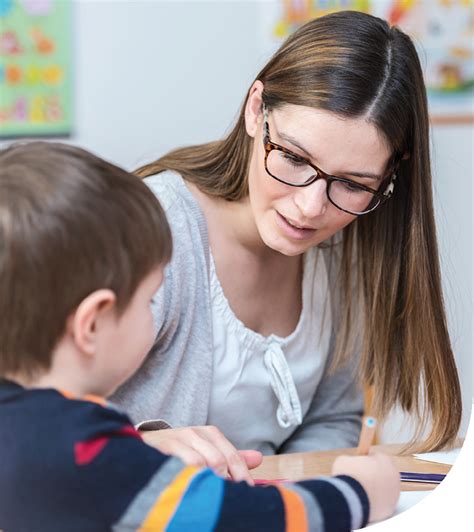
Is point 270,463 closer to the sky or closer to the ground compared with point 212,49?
closer to the ground

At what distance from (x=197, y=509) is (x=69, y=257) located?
222mm

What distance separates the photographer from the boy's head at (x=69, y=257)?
695mm

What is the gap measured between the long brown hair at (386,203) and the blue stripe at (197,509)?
0.63 m

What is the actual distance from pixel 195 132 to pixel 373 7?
2.22ft

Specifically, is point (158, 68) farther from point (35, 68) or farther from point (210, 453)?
point (210, 453)

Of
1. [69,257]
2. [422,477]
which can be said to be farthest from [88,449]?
[422,477]

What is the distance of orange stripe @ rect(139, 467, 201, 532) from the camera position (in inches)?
26.5

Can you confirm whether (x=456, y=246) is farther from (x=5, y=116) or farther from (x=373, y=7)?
(x=5, y=116)

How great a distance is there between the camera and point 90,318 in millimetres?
713

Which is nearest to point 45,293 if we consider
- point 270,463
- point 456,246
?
point 270,463

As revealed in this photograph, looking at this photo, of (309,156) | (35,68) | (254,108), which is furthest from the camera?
(35,68)

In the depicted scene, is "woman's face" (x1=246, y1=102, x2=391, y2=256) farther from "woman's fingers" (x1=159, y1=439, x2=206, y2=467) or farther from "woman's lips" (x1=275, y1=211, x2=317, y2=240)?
"woman's fingers" (x1=159, y1=439, x2=206, y2=467)

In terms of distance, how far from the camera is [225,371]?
1376 millimetres

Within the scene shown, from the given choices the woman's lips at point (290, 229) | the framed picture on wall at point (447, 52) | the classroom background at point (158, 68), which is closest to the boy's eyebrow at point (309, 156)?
the woman's lips at point (290, 229)
